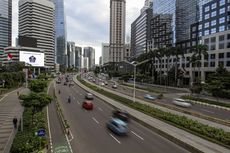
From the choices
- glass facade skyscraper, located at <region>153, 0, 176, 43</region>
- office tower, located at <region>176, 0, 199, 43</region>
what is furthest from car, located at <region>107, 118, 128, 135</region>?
glass facade skyscraper, located at <region>153, 0, 176, 43</region>

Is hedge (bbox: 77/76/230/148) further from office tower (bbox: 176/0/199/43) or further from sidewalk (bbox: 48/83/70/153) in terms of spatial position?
office tower (bbox: 176/0/199/43)

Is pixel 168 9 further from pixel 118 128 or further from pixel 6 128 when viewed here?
pixel 6 128

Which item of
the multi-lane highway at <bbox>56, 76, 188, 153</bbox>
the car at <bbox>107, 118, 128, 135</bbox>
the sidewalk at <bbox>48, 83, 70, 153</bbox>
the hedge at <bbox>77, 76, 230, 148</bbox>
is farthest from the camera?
the car at <bbox>107, 118, 128, 135</bbox>

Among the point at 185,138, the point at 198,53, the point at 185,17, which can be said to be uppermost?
the point at 185,17

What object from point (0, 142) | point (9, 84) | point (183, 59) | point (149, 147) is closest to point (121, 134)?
point (149, 147)

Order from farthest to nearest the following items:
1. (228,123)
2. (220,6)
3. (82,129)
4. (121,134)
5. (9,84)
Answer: (220,6)
(9,84)
(228,123)
(82,129)
(121,134)

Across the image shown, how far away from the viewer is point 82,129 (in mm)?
35344

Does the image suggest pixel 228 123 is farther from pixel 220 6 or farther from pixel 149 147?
pixel 220 6

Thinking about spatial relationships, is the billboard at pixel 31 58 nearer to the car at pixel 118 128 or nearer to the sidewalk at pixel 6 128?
the sidewalk at pixel 6 128

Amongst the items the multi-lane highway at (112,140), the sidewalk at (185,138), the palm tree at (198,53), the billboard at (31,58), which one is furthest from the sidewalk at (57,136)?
the palm tree at (198,53)

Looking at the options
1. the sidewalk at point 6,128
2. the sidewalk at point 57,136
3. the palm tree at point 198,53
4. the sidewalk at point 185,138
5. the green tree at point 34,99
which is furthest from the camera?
the palm tree at point 198,53

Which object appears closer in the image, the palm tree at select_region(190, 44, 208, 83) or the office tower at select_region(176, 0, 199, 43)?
the palm tree at select_region(190, 44, 208, 83)

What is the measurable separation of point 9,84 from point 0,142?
2833 inches

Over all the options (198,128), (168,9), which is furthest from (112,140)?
(168,9)
